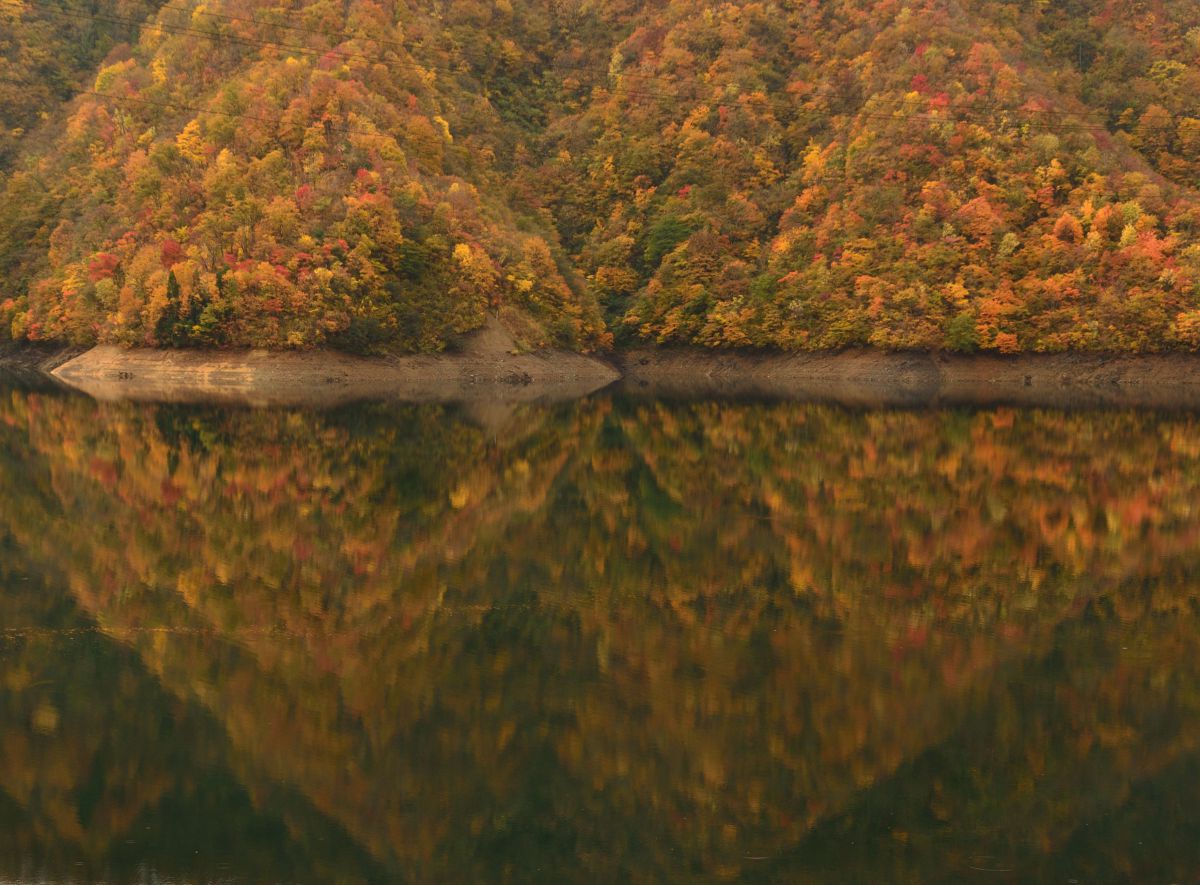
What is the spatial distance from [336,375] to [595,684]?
96862mm

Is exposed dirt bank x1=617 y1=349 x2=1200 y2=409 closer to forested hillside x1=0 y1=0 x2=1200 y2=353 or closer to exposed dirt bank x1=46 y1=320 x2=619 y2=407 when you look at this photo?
forested hillside x1=0 y1=0 x2=1200 y2=353

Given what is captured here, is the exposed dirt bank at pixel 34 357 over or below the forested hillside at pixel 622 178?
below

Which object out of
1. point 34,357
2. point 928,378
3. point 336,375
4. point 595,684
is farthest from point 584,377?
point 595,684

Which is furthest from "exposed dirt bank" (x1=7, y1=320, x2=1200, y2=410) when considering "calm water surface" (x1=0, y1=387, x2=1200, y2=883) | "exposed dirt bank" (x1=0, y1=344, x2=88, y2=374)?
"calm water surface" (x1=0, y1=387, x2=1200, y2=883)

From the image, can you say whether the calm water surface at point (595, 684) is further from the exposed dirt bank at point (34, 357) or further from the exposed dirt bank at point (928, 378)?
the exposed dirt bank at point (34, 357)

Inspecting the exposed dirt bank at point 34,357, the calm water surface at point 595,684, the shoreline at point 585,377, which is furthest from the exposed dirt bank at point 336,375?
the calm water surface at point 595,684

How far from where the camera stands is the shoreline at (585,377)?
309 ft

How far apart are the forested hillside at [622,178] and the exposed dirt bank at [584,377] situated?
2.50 meters

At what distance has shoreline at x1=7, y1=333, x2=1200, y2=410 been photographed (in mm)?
94312

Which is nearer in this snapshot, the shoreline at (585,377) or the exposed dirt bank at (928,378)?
the shoreline at (585,377)

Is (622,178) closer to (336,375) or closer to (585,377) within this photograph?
(585,377)

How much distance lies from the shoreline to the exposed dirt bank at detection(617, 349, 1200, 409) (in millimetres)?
120

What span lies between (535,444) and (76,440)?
62.9 feet

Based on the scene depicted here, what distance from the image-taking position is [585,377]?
12875 cm
